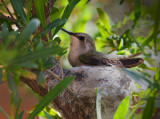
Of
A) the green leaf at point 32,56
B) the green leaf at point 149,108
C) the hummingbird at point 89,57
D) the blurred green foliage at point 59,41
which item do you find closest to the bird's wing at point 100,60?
the hummingbird at point 89,57

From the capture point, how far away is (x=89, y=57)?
166cm

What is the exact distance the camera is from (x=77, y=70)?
144 cm

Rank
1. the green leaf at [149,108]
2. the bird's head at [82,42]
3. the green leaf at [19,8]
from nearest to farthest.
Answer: the green leaf at [149,108], the green leaf at [19,8], the bird's head at [82,42]

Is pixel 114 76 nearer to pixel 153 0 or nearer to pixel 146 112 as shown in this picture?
pixel 146 112

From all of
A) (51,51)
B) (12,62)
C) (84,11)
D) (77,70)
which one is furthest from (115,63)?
(12,62)

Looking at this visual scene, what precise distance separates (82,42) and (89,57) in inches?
6.3

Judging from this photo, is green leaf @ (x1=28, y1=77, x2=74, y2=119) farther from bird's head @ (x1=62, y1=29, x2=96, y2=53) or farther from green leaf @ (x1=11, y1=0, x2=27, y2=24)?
bird's head @ (x1=62, y1=29, x2=96, y2=53)

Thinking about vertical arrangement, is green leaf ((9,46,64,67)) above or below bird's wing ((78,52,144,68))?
above

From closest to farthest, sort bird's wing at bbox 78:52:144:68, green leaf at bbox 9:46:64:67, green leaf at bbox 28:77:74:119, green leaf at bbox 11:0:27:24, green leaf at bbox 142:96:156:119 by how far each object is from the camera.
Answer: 1. green leaf at bbox 9:46:64:67
2. green leaf at bbox 142:96:156:119
3. green leaf at bbox 28:77:74:119
4. green leaf at bbox 11:0:27:24
5. bird's wing at bbox 78:52:144:68

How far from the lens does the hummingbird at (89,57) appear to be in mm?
1525

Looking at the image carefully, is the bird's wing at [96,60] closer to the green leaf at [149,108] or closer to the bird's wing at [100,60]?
the bird's wing at [100,60]

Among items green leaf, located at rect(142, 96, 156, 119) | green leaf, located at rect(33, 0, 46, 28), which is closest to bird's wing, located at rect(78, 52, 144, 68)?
green leaf, located at rect(33, 0, 46, 28)

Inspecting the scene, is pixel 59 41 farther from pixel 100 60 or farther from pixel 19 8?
pixel 100 60

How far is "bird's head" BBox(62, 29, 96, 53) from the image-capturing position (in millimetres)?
1737
